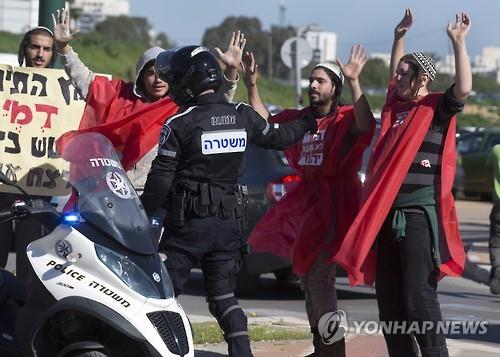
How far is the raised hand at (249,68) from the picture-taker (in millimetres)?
7426

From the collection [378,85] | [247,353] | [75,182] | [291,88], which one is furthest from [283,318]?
[378,85]

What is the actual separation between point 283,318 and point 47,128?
8.60ft

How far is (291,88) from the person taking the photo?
69688 millimetres

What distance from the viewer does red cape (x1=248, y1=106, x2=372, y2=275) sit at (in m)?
7.09

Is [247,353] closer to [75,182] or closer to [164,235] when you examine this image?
[164,235]

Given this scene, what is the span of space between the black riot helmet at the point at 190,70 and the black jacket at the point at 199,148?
0.06 m

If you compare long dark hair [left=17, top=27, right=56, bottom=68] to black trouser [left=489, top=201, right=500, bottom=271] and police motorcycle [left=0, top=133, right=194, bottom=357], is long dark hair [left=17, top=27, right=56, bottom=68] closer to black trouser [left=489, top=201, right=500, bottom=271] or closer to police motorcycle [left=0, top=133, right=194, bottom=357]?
police motorcycle [left=0, top=133, right=194, bottom=357]

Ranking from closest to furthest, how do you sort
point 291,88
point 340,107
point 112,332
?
point 112,332 < point 340,107 < point 291,88

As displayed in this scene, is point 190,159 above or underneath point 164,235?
above

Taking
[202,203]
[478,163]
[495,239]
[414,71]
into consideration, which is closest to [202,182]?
[202,203]

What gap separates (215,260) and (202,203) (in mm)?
337

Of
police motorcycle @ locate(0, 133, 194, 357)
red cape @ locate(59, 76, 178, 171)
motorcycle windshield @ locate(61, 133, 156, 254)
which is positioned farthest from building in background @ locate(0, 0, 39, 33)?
police motorcycle @ locate(0, 133, 194, 357)

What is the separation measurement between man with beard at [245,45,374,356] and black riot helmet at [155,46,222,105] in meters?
1.07

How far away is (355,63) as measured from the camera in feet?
22.3
